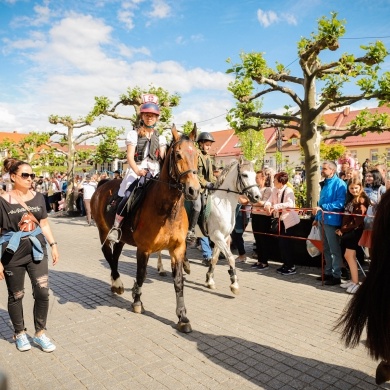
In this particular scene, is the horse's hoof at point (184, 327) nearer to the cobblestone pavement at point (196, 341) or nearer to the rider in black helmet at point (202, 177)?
the cobblestone pavement at point (196, 341)

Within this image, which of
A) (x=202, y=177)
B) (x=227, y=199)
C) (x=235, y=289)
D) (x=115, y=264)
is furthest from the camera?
(x=202, y=177)

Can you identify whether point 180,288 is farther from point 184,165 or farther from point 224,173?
point 224,173

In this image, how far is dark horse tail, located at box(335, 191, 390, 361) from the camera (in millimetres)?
2457

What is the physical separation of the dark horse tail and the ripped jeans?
3.29m

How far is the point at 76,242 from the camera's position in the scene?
11.5m

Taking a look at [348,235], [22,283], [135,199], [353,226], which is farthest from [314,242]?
[22,283]

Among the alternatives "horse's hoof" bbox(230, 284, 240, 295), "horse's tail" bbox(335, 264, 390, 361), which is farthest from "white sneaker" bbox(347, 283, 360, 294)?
"horse's tail" bbox(335, 264, 390, 361)

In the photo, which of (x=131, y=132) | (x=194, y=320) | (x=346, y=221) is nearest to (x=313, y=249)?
(x=346, y=221)

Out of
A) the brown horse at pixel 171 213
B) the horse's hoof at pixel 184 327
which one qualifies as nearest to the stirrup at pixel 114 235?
the brown horse at pixel 171 213

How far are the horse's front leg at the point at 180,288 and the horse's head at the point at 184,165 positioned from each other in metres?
1.11

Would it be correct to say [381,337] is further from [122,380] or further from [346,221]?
[346,221]

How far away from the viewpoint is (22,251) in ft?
12.5

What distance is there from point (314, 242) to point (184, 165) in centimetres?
407

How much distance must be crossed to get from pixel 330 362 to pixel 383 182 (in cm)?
549
